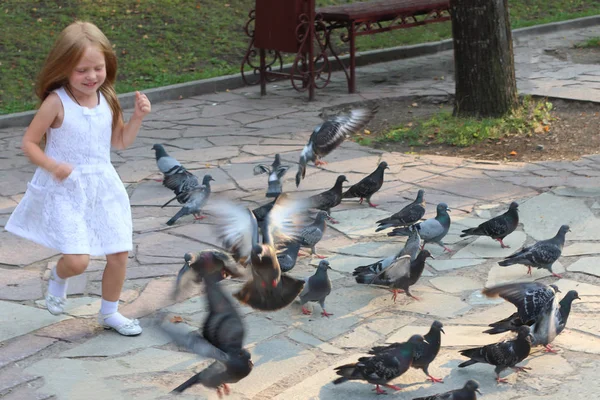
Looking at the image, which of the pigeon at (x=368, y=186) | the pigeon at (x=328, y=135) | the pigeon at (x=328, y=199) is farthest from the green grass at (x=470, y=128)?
the pigeon at (x=328, y=199)

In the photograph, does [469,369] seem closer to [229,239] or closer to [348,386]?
[348,386]

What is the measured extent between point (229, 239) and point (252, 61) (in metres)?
8.38

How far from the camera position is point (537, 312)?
4555 mm

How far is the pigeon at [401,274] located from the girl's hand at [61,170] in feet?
6.66

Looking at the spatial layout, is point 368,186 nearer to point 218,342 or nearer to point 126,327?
point 126,327

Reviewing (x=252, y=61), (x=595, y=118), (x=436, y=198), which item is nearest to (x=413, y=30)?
(x=252, y=61)

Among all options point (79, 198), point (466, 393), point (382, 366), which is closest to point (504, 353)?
point (466, 393)

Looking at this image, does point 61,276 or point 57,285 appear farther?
point 57,285

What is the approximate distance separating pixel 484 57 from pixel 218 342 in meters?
6.42

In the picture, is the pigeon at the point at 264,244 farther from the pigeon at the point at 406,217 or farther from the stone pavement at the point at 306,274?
the pigeon at the point at 406,217

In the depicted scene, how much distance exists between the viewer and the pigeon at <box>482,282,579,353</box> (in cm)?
453

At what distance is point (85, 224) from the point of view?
15.2ft

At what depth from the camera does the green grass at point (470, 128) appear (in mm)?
9195

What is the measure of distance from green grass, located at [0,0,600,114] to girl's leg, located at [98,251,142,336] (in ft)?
21.1
